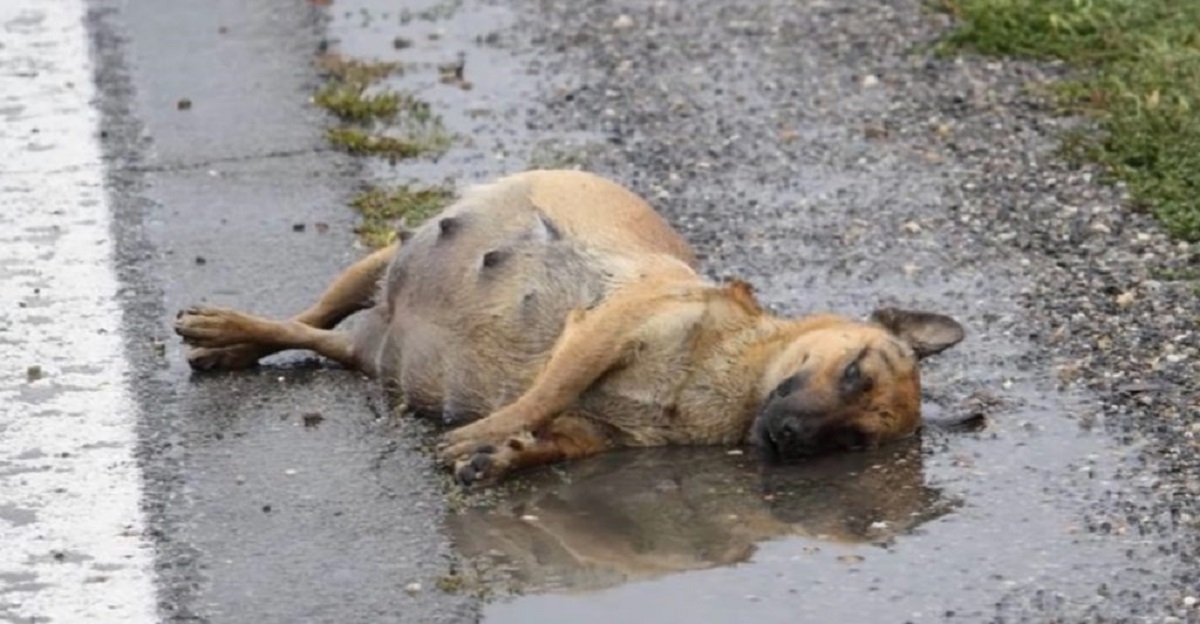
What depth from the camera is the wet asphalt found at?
5.72 metres

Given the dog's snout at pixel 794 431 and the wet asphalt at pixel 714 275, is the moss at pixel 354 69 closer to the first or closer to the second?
the wet asphalt at pixel 714 275

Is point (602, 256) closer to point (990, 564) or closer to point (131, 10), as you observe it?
point (990, 564)

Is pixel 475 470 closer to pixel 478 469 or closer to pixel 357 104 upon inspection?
pixel 478 469

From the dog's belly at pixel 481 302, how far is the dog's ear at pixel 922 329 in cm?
72

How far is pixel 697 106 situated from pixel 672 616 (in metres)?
4.00

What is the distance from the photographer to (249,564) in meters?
5.75

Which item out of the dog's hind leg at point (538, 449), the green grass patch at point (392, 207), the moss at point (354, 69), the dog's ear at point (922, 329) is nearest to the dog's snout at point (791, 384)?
the dog's ear at point (922, 329)

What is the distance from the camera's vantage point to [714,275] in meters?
7.77

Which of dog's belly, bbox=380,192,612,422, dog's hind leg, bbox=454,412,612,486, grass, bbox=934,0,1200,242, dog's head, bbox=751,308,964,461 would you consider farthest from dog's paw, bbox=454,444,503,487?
grass, bbox=934,0,1200,242

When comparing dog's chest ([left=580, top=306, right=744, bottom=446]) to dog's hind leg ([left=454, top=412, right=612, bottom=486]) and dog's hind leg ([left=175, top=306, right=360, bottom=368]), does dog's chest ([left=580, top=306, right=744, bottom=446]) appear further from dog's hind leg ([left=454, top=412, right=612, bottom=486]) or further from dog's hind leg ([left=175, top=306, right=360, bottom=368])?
dog's hind leg ([left=175, top=306, right=360, bottom=368])

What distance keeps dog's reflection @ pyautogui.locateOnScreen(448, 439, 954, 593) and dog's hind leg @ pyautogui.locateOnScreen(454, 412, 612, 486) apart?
0.13 feet

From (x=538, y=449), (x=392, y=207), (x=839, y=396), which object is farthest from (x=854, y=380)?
(x=392, y=207)

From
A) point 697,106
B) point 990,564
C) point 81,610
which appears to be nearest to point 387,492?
point 81,610

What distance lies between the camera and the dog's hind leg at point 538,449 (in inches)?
246
